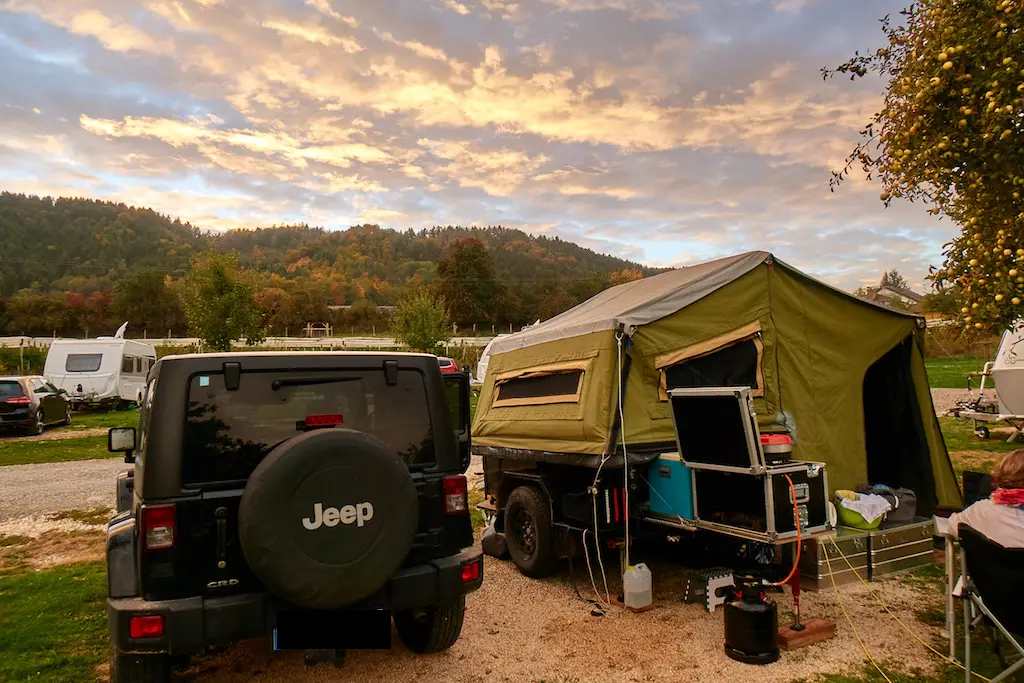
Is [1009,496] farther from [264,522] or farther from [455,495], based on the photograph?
[264,522]

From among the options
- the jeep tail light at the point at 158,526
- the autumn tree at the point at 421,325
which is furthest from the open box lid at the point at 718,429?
the autumn tree at the point at 421,325

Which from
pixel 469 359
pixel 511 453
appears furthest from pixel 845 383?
pixel 469 359

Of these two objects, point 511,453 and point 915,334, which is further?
point 915,334

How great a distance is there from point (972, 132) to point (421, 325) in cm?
3403

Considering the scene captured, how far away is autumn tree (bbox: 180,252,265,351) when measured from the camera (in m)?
33.4

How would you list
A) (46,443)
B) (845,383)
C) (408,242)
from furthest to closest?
1. (408,242)
2. (46,443)
3. (845,383)

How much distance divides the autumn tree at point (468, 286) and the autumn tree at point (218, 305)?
3543 centimetres

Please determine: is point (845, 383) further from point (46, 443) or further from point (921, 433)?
point (46, 443)

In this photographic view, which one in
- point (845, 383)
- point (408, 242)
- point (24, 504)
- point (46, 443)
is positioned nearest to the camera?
point (845, 383)

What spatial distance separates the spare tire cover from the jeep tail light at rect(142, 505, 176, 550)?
0.34 metres

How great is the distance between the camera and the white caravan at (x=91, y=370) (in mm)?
22766

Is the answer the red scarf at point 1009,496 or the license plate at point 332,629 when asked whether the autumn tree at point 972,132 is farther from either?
the license plate at point 332,629

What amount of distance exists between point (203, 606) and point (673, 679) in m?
2.65

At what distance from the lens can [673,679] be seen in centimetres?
401
